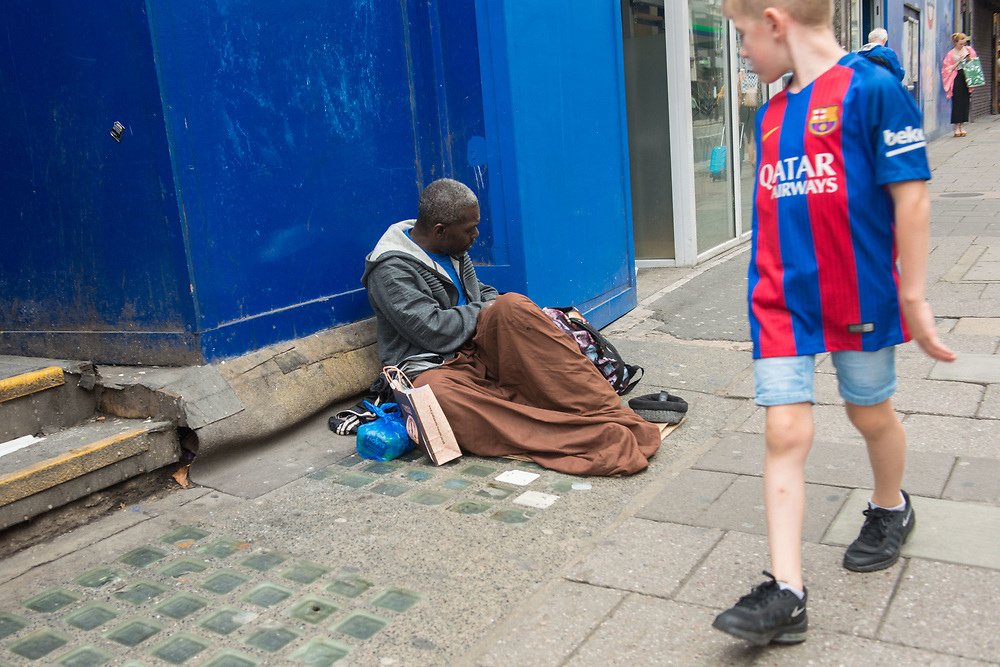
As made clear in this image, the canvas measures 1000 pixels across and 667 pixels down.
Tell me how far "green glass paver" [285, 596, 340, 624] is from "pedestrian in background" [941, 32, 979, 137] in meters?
18.6

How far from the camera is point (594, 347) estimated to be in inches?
155

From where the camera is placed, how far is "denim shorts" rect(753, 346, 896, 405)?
6.69 feet

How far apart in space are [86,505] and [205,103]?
1.64 meters

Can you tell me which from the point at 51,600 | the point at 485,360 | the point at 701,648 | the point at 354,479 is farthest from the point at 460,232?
the point at 701,648

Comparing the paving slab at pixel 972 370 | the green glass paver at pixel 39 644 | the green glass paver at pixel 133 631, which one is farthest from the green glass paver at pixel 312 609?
the paving slab at pixel 972 370

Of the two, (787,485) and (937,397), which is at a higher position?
(787,485)

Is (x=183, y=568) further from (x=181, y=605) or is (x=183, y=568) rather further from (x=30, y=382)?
(x=30, y=382)

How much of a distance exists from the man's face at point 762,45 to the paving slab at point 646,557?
54.2 inches

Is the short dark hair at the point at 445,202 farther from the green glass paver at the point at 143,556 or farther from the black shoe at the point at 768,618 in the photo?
the black shoe at the point at 768,618

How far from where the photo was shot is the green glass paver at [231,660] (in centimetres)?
216

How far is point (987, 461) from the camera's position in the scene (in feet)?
9.91

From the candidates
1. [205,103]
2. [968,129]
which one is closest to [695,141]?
[205,103]

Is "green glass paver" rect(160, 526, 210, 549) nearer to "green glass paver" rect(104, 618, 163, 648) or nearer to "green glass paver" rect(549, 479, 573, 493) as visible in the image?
"green glass paver" rect(104, 618, 163, 648)

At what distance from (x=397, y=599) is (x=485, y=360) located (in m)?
1.51
